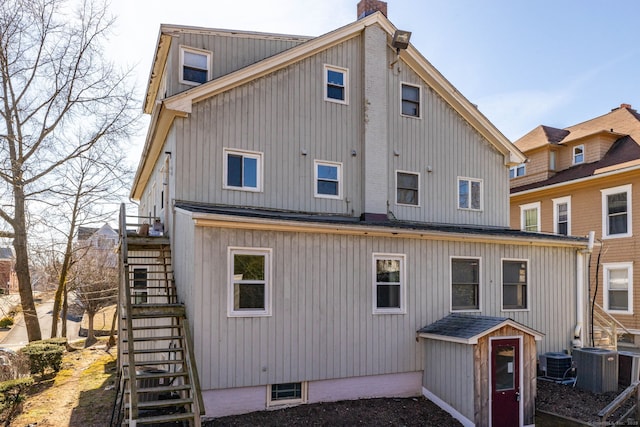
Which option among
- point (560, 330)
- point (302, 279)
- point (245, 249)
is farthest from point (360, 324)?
point (560, 330)

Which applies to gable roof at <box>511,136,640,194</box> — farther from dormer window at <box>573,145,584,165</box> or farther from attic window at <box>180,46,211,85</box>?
attic window at <box>180,46,211,85</box>

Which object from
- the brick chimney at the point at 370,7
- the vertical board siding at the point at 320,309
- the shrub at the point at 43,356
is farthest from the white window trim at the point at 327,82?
the shrub at the point at 43,356

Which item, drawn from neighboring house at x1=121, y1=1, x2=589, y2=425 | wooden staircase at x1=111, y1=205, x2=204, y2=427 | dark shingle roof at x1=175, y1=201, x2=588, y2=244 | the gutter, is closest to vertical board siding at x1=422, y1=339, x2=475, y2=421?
neighboring house at x1=121, y1=1, x2=589, y2=425

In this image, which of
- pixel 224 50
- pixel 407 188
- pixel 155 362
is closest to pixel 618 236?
pixel 407 188

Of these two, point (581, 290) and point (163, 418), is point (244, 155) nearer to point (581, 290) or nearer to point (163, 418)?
point (163, 418)

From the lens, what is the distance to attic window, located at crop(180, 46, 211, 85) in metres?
12.0

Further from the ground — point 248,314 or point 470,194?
point 470,194

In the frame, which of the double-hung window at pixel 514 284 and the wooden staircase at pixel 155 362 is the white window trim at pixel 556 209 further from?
the wooden staircase at pixel 155 362

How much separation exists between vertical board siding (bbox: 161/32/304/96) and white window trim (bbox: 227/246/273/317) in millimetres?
4940

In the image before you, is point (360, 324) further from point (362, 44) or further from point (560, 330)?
point (362, 44)

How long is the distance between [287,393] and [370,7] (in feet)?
37.1

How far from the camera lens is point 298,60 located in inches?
493

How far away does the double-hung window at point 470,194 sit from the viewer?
14703 mm

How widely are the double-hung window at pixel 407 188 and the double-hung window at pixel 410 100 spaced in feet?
6.06
